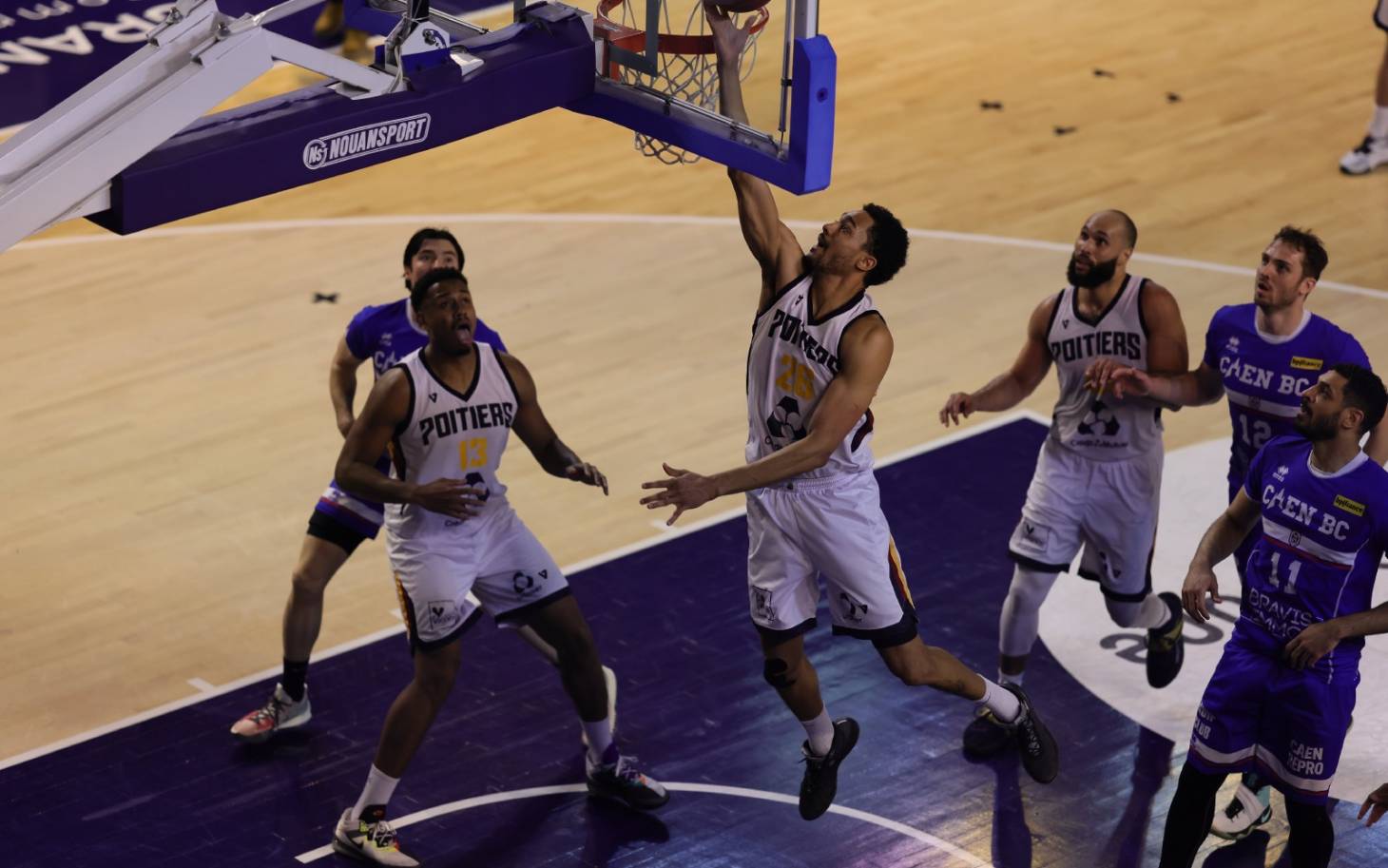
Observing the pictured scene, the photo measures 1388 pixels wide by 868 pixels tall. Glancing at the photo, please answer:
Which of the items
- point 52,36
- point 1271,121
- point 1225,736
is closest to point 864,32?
point 1271,121

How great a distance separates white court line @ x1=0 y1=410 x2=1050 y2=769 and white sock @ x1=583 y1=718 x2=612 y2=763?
1.60 metres

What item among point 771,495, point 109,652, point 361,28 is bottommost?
point 109,652

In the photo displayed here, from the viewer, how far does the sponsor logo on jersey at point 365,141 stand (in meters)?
5.47

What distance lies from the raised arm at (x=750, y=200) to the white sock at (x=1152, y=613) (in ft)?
6.88

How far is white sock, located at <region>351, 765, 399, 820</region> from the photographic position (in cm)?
704

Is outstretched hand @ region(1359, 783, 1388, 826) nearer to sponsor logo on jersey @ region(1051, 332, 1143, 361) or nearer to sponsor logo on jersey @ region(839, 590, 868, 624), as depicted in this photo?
sponsor logo on jersey @ region(839, 590, 868, 624)

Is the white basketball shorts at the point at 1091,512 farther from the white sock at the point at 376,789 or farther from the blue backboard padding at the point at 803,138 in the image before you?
the white sock at the point at 376,789

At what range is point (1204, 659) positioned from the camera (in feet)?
27.5

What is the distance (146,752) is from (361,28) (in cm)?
309

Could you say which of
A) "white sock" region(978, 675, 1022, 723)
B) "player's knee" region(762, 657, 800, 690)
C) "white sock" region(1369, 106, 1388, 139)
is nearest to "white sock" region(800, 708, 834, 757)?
"player's knee" region(762, 657, 800, 690)

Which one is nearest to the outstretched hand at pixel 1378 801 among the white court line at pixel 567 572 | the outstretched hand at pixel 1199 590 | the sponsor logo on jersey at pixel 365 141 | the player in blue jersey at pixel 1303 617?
the player in blue jersey at pixel 1303 617

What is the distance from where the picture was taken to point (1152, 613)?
7.83 meters

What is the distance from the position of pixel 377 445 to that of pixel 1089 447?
8.68 feet

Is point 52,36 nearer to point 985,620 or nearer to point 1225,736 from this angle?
point 985,620
